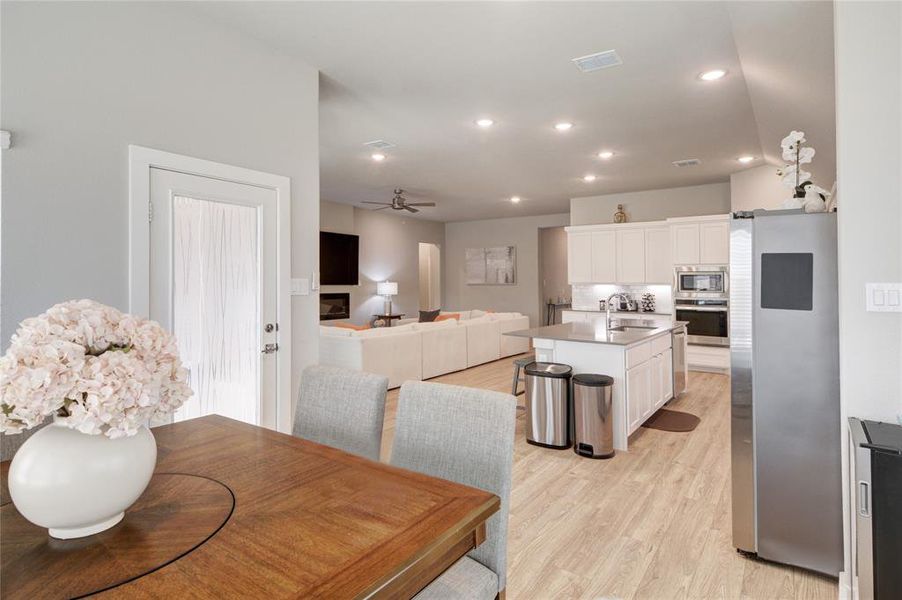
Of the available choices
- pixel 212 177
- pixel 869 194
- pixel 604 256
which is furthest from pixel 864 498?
pixel 604 256

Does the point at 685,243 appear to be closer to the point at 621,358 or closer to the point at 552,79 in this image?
the point at 621,358

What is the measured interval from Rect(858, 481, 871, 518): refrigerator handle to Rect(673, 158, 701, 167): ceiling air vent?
5060mm

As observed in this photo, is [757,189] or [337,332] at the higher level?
[757,189]

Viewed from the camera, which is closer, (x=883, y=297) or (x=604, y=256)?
(x=883, y=297)

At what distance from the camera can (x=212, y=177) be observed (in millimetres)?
2699

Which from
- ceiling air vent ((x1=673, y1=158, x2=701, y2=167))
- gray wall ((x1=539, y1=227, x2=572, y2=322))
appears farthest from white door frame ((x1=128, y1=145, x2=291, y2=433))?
gray wall ((x1=539, y1=227, x2=572, y2=322))

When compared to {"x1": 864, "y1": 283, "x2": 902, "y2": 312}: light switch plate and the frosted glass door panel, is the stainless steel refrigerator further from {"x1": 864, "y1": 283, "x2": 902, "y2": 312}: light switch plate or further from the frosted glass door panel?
the frosted glass door panel

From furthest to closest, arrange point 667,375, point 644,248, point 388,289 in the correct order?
point 388,289 → point 644,248 → point 667,375

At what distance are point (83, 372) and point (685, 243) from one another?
23.3 ft

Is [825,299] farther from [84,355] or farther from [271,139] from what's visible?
[271,139]

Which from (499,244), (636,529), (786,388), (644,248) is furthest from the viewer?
(499,244)

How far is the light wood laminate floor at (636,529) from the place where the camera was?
2023mm

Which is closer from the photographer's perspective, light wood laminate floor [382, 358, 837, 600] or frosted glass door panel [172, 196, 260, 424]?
light wood laminate floor [382, 358, 837, 600]

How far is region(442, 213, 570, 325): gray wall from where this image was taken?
33.8ft
